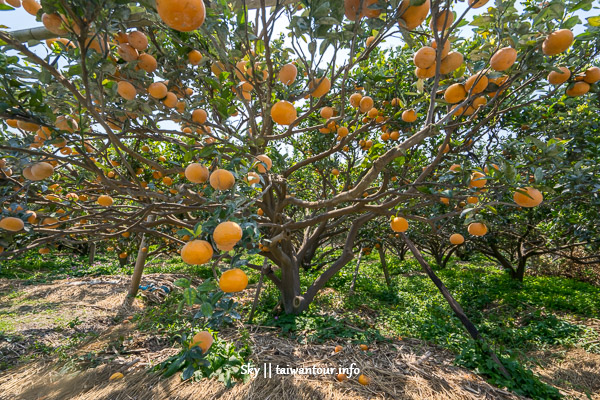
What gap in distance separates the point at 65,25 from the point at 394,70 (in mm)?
3453

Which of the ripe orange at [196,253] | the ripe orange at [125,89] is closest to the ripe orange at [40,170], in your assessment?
the ripe orange at [125,89]

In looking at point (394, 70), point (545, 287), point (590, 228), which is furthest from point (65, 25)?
point (545, 287)

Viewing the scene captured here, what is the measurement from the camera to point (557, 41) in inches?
54.4

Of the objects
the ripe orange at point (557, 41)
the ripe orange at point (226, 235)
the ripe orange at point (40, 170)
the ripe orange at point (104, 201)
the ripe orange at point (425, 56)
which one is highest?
the ripe orange at point (557, 41)

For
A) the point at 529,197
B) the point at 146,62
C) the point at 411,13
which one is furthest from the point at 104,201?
the point at 529,197

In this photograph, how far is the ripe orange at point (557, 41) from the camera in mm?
1342

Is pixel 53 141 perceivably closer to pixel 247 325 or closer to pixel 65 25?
pixel 65 25

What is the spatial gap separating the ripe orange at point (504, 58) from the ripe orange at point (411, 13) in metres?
0.50

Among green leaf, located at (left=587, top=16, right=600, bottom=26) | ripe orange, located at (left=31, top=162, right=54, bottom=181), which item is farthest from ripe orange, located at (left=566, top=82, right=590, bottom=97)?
ripe orange, located at (left=31, top=162, right=54, bottom=181)

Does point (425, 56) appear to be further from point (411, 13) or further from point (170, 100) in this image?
point (170, 100)

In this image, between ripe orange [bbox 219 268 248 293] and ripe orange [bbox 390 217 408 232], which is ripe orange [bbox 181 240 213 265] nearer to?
ripe orange [bbox 219 268 248 293]

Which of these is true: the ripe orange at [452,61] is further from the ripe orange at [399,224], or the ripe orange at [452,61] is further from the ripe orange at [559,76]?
the ripe orange at [399,224]

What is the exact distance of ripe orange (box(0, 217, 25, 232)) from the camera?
1.97 metres

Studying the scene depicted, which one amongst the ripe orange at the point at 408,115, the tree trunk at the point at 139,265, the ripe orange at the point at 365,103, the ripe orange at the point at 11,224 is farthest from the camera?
the tree trunk at the point at 139,265
